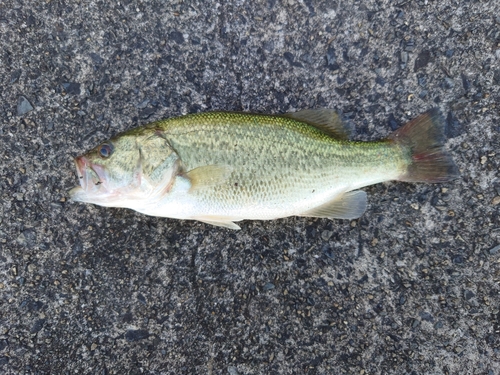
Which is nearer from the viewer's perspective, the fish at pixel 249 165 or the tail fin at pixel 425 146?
the fish at pixel 249 165

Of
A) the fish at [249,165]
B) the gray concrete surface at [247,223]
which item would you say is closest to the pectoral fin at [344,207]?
the fish at [249,165]

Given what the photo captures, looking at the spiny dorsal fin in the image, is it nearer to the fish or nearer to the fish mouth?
the fish

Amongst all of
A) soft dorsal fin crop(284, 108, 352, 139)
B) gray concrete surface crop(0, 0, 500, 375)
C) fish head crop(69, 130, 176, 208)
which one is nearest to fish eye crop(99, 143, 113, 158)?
fish head crop(69, 130, 176, 208)

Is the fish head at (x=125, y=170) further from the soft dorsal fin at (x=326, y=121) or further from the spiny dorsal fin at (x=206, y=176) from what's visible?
the soft dorsal fin at (x=326, y=121)

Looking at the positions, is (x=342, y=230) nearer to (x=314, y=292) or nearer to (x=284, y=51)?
(x=314, y=292)

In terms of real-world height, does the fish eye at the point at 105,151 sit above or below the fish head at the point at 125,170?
above

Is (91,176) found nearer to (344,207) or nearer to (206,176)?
(206,176)

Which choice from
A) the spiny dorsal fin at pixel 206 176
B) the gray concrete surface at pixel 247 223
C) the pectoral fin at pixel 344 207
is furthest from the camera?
the gray concrete surface at pixel 247 223
